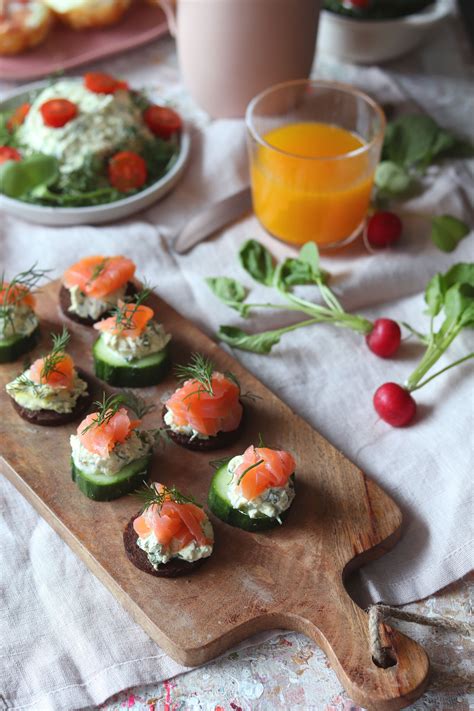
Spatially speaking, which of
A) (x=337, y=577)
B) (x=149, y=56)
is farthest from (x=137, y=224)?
(x=337, y=577)

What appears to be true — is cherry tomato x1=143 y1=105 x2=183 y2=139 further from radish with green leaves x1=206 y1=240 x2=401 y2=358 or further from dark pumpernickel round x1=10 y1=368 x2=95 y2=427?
dark pumpernickel round x1=10 y1=368 x2=95 y2=427

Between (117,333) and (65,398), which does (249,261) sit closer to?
(117,333)

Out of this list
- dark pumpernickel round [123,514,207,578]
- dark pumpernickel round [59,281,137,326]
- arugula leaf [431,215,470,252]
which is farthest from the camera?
arugula leaf [431,215,470,252]

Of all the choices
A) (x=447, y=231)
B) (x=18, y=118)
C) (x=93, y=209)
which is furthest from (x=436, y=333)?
(x=18, y=118)

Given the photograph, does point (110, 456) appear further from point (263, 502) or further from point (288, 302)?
point (288, 302)

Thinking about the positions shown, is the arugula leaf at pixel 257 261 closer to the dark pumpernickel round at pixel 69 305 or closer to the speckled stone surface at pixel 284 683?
the dark pumpernickel round at pixel 69 305

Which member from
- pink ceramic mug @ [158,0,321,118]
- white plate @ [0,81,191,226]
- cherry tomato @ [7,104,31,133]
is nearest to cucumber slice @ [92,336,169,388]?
white plate @ [0,81,191,226]
